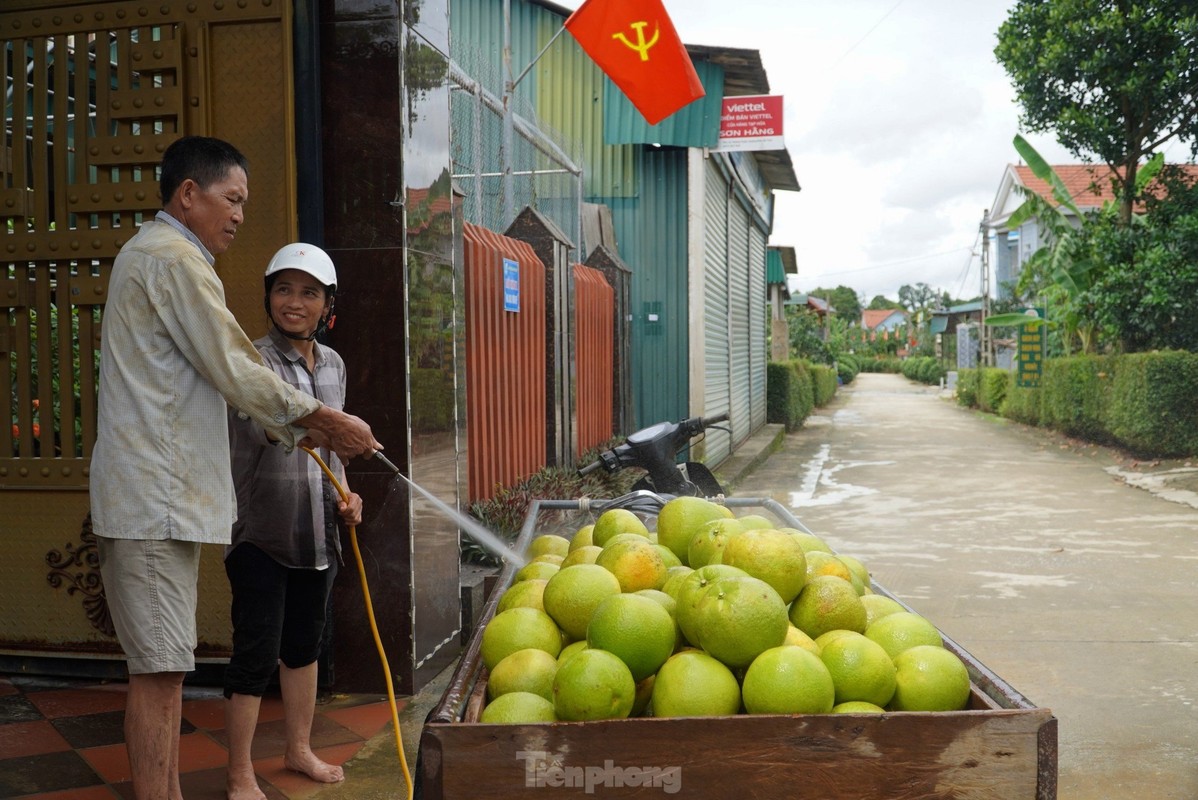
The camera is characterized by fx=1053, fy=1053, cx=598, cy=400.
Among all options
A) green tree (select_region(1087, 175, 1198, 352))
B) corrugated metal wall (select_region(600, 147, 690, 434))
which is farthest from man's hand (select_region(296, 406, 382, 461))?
green tree (select_region(1087, 175, 1198, 352))

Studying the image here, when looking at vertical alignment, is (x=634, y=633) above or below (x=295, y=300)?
below

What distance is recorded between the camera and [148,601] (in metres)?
2.88

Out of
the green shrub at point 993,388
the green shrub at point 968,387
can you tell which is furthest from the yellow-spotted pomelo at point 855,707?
the green shrub at point 968,387

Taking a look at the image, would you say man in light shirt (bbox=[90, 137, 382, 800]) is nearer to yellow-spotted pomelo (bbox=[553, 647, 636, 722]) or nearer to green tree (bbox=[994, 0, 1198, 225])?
yellow-spotted pomelo (bbox=[553, 647, 636, 722])

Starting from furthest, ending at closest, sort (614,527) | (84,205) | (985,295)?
(985,295), (84,205), (614,527)

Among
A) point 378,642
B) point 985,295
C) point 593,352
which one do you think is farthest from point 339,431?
point 985,295

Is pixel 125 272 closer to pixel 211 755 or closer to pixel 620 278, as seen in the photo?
pixel 211 755

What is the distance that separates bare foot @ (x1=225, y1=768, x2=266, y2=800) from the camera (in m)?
3.56

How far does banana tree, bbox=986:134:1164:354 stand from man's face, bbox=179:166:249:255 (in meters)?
18.7

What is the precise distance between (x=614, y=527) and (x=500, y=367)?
16.1ft

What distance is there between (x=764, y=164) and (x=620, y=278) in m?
9.38

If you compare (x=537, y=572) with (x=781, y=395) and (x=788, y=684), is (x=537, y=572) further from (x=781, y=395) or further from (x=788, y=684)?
(x=781, y=395)

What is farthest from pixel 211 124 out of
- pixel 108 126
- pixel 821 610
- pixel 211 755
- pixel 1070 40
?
pixel 1070 40

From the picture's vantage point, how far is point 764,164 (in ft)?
68.8
